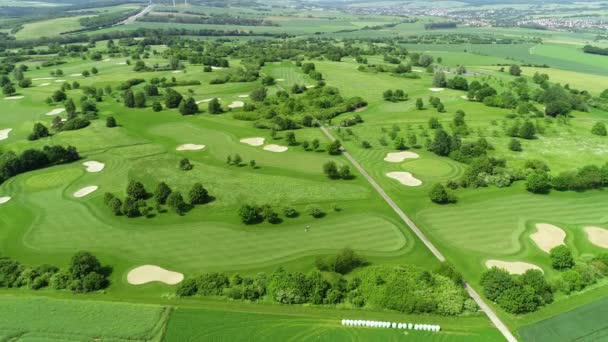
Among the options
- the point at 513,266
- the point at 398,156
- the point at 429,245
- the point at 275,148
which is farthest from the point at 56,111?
the point at 513,266

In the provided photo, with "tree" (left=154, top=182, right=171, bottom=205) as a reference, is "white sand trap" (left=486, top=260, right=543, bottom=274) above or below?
below

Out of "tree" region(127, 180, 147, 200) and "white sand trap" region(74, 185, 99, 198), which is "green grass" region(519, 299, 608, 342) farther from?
"white sand trap" region(74, 185, 99, 198)

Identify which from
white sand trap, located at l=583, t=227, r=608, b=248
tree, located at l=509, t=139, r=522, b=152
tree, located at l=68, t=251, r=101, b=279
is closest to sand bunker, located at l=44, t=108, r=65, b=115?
tree, located at l=68, t=251, r=101, b=279

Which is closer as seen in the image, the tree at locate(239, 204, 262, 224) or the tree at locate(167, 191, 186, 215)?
the tree at locate(239, 204, 262, 224)

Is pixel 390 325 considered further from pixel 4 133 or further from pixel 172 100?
pixel 4 133

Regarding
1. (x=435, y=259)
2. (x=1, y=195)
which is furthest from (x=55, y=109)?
(x=435, y=259)

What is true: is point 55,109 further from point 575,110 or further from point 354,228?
point 575,110

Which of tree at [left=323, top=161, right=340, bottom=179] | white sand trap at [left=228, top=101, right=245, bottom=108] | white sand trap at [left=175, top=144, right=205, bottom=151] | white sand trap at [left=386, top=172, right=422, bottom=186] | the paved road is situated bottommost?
the paved road

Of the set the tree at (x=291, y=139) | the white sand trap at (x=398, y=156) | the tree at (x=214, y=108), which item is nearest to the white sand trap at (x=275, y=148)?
the tree at (x=291, y=139)
